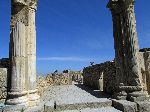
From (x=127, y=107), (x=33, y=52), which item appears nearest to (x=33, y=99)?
(x=33, y=52)

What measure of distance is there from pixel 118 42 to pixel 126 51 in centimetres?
65

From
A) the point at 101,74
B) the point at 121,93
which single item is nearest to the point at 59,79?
the point at 101,74

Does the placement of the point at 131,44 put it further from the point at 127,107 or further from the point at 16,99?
the point at 16,99

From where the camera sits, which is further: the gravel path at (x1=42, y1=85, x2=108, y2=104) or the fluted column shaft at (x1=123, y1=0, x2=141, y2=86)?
the gravel path at (x1=42, y1=85, x2=108, y2=104)

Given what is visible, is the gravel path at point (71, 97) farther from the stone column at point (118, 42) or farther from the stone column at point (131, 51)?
the stone column at point (131, 51)

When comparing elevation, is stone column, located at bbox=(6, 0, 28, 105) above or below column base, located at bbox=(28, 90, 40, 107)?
above

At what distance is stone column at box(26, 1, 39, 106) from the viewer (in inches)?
284

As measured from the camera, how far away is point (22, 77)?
6.90 m

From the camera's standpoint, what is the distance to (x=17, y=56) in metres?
6.92

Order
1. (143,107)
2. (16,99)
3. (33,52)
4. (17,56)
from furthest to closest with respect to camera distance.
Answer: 1. (33,52)
2. (143,107)
3. (17,56)
4. (16,99)

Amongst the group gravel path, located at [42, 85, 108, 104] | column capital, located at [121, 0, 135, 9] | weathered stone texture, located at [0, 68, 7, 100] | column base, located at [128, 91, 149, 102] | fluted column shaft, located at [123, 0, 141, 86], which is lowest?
gravel path, located at [42, 85, 108, 104]

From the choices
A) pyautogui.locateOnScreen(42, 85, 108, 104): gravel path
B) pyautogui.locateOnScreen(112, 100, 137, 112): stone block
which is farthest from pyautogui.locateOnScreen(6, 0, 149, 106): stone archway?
pyautogui.locateOnScreen(42, 85, 108, 104): gravel path

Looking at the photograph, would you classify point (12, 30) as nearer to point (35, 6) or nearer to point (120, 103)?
point (35, 6)

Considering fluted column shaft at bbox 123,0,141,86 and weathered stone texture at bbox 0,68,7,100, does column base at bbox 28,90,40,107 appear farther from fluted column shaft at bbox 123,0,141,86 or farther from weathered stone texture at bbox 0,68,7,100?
fluted column shaft at bbox 123,0,141,86
